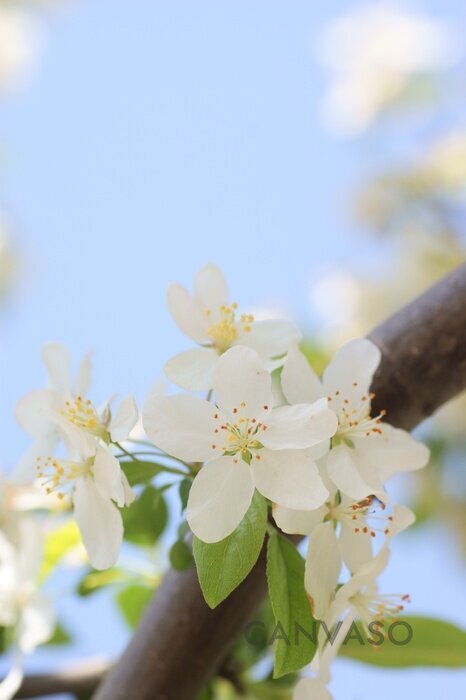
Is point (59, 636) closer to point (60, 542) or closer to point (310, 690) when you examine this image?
point (60, 542)

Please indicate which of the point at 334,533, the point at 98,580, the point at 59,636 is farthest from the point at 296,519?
the point at 59,636

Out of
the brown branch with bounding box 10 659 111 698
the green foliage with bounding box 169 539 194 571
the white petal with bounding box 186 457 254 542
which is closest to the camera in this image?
the white petal with bounding box 186 457 254 542

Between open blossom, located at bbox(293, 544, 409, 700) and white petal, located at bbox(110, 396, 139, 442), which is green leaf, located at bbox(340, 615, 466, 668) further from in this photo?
white petal, located at bbox(110, 396, 139, 442)

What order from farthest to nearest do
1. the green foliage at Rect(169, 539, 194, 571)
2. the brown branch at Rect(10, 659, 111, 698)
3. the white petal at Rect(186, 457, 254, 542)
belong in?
1. the brown branch at Rect(10, 659, 111, 698)
2. the green foliage at Rect(169, 539, 194, 571)
3. the white petal at Rect(186, 457, 254, 542)

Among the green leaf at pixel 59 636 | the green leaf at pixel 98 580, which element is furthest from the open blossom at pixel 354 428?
the green leaf at pixel 59 636

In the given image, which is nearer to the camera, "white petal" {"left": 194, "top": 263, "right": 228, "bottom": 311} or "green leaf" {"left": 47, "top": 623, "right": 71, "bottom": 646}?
"white petal" {"left": 194, "top": 263, "right": 228, "bottom": 311}

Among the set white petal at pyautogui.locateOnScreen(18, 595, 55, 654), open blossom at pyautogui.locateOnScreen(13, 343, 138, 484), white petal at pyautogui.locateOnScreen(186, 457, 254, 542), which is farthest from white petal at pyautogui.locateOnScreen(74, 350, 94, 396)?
white petal at pyautogui.locateOnScreen(18, 595, 55, 654)
